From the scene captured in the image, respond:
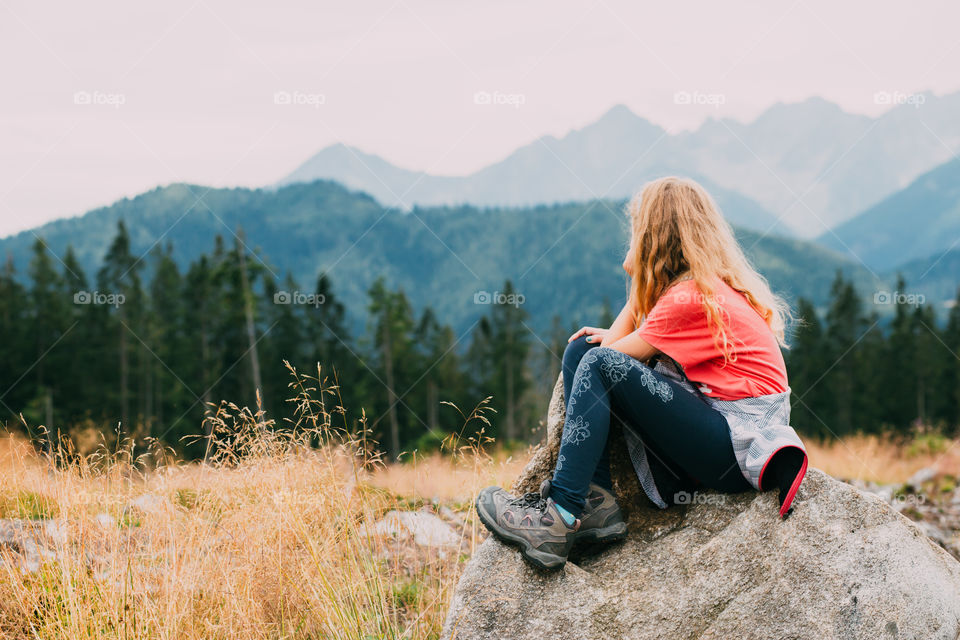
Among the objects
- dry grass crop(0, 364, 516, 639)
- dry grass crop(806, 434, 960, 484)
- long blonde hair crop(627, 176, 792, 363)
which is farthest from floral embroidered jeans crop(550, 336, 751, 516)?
dry grass crop(806, 434, 960, 484)

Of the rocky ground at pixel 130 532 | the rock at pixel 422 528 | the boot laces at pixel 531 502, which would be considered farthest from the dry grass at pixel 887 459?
the boot laces at pixel 531 502

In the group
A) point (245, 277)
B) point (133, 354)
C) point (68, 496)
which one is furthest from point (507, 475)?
point (133, 354)

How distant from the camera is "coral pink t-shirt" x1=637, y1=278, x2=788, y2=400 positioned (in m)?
3.44

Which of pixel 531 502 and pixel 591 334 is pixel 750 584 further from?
pixel 591 334

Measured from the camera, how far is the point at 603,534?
3.50 meters

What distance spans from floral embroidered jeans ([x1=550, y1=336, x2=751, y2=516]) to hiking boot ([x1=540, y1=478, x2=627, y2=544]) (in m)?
0.13

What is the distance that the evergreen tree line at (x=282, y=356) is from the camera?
40.9 m

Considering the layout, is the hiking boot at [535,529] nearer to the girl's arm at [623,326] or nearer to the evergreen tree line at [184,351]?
the girl's arm at [623,326]

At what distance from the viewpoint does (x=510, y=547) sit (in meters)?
3.42

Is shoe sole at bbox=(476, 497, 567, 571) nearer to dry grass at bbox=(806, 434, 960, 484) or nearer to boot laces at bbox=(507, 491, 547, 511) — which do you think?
boot laces at bbox=(507, 491, 547, 511)

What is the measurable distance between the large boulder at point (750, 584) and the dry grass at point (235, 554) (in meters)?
0.64

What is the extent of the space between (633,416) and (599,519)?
0.55m

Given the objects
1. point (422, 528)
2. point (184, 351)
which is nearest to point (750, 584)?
point (422, 528)

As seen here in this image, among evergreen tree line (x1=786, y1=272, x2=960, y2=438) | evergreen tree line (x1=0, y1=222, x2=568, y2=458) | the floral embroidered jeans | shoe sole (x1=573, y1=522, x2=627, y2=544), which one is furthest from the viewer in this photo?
evergreen tree line (x1=786, y1=272, x2=960, y2=438)
